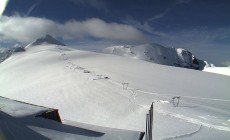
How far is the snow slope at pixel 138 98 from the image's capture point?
13977mm

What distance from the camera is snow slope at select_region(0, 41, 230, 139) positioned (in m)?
14.0

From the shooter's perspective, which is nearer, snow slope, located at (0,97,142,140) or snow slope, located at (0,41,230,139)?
snow slope, located at (0,97,142,140)

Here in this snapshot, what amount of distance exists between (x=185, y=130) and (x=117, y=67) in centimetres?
2183

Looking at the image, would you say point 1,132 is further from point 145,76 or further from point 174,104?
point 145,76

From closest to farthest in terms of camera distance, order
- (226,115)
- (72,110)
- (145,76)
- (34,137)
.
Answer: (34,137), (226,115), (72,110), (145,76)

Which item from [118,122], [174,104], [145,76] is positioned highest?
[145,76]

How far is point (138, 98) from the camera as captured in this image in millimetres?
20016

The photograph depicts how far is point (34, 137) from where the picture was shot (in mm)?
8008

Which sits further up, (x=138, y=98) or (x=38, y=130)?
(x=138, y=98)

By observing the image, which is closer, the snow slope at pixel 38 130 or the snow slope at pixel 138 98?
the snow slope at pixel 38 130

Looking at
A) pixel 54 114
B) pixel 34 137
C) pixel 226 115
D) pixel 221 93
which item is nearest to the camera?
pixel 34 137

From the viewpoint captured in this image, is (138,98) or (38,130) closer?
(38,130)

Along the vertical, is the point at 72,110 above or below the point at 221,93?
below

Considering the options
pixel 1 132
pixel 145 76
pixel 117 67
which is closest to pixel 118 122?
pixel 1 132
